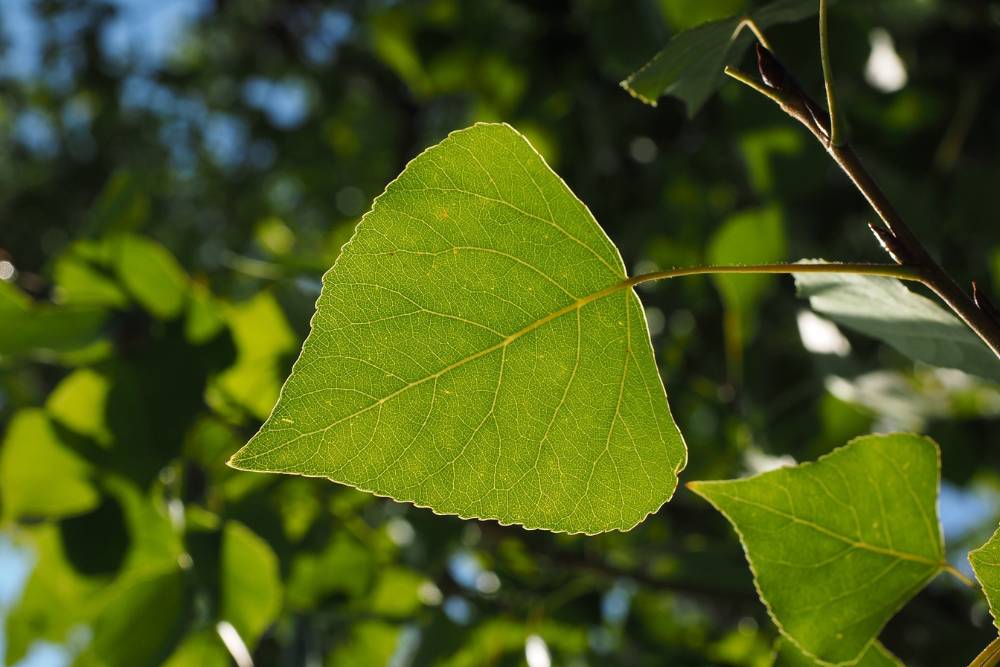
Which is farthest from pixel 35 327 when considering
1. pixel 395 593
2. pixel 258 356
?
pixel 395 593

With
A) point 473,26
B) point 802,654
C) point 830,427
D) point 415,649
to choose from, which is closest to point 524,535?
point 415,649

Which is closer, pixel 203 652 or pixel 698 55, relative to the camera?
pixel 698 55

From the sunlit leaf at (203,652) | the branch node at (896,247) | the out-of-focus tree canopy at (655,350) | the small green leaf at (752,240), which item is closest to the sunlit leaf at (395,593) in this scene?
the out-of-focus tree canopy at (655,350)

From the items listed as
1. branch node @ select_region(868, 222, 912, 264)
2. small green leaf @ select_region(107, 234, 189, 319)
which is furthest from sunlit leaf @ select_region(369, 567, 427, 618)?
branch node @ select_region(868, 222, 912, 264)

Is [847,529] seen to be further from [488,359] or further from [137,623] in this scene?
[137,623]

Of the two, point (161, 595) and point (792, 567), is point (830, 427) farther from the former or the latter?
point (161, 595)

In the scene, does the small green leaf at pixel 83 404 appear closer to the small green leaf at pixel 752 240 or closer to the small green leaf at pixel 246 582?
the small green leaf at pixel 246 582
